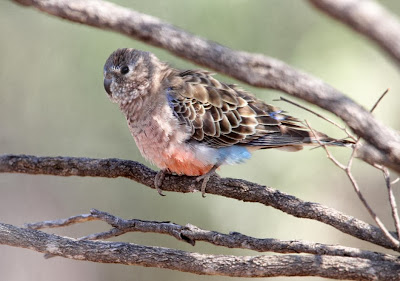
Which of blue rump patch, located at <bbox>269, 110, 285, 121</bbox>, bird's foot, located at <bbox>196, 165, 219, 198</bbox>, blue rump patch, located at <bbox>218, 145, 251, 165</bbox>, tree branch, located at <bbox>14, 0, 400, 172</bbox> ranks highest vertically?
tree branch, located at <bbox>14, 0, 400, 172</bbox>

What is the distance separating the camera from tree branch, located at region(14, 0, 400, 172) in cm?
338

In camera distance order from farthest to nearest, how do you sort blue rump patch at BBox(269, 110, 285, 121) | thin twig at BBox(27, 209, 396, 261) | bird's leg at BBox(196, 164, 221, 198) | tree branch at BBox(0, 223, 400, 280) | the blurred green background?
1. the blurred green background
2. blue rump patch at BBox(269, 110, 285, 121)
3. bird's leg at BBox(196, 164, 221, 198)
4. thin twig at BBox(27, 209, 396, 261)
5. tree branch at BBox(0, 223, 400, 280)

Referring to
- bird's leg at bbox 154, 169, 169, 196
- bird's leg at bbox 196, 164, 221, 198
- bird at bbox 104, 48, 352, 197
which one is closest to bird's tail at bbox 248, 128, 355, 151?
bird at bbox 104, 48, 352, 197

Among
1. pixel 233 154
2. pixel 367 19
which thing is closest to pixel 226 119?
pixel 233 154

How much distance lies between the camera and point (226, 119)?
5.49 metres

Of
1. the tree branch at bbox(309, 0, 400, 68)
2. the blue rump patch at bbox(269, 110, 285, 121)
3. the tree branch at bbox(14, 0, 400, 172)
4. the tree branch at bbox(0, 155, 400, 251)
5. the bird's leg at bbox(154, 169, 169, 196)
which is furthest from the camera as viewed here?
the blue rump patch at bbox(269, 110, 285, 121)

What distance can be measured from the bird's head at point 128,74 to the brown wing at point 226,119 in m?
0.28

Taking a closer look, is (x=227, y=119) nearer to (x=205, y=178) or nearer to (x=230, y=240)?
(x=205, y=178)

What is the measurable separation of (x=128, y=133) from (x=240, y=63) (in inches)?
176

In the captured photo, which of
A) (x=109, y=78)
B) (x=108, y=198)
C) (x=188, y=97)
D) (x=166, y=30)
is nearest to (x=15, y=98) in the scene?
(x=108, y=198)

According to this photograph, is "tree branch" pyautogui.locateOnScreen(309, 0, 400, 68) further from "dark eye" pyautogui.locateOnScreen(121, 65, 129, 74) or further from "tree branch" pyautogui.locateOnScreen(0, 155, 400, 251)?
"dark eye" pyautogui.locateOnScreen(121, 65, 129, 74)

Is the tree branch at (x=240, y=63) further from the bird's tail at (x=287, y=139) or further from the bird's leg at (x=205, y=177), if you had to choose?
the bird's tail at (x=287, y=139)

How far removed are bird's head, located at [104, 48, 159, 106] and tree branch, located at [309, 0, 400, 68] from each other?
10.4 feet

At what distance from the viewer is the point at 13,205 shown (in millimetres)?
8539
